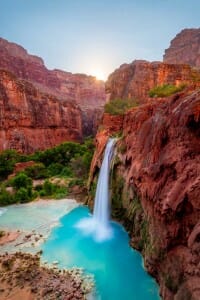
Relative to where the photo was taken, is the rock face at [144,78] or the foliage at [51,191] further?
the rock face at [144,78]

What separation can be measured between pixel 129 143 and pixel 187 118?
5833 mm

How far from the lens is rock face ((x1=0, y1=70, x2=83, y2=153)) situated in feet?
129

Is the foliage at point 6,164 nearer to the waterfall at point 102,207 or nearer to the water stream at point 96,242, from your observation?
the water stream at point 96,242

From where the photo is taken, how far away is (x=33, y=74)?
235 feet

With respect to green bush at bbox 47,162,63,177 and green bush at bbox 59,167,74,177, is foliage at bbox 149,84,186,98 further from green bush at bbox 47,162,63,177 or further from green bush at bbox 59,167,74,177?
green bush at bbox 47,162,63,177

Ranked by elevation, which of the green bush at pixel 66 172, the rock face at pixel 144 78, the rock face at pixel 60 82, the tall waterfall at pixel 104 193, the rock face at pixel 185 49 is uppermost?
the rock face at pixel 185 49

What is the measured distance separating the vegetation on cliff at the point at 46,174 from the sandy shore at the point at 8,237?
6808 mm

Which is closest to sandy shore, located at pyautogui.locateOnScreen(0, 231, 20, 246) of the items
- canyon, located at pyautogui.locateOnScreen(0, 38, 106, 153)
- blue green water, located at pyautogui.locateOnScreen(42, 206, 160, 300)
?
blue green water, located at pyautogui.locateOnScreen(42, 206, 160, 300)

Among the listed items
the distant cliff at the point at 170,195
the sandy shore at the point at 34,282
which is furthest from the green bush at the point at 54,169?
the sandy shore at the point at 34,282

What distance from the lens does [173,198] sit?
558 centimetres

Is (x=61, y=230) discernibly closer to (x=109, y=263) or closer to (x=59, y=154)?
(x=109, y=263)

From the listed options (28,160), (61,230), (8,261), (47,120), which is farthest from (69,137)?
(8,261)

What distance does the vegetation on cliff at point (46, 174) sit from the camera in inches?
765

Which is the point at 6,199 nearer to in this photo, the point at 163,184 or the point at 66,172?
the point at 66,172
